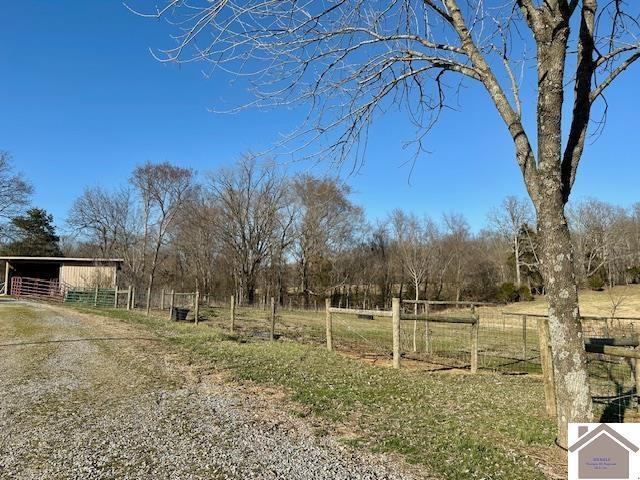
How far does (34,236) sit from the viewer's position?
162 feet

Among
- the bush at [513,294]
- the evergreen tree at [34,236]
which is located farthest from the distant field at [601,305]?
the evergreen tree at [34,236]

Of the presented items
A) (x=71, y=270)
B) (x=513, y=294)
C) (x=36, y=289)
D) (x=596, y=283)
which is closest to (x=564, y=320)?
(x=36, y=289)

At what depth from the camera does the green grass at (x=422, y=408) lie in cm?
391

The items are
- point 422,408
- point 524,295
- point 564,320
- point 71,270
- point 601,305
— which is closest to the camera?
point 564,320

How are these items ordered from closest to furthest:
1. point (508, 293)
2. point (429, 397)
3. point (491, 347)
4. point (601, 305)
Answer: point (429, 397) < point (491, 347) < point (601, 305) < point (508, 293)

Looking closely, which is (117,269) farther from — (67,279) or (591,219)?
(591,219)

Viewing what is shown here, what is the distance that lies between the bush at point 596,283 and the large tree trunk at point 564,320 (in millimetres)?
43346

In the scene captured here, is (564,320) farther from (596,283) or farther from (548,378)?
(596,283)

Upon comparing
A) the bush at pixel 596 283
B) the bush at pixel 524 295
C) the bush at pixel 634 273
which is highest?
the bush at pixel 634 273

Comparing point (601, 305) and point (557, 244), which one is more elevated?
point (557, 244)

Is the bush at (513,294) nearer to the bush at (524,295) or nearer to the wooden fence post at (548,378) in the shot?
the bush at (524,295)

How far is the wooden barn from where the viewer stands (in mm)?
34719

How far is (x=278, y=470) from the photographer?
3633 mm

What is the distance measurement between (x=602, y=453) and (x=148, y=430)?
403cm
